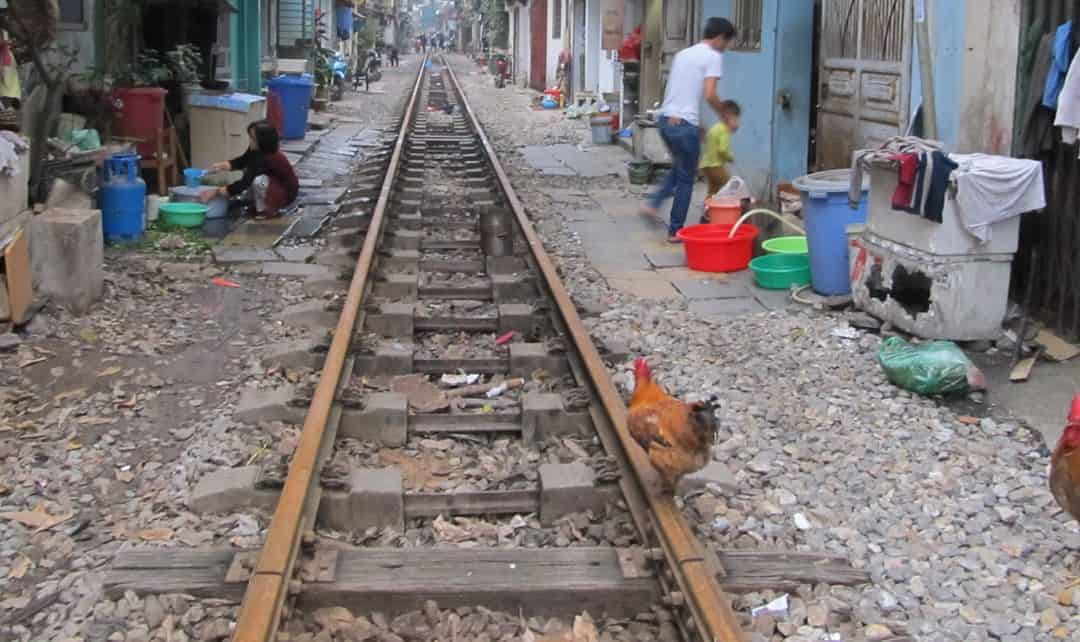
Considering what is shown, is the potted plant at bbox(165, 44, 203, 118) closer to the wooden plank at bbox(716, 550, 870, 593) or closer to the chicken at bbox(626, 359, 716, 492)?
the chicken at bbox(626, 359, 716, 492)

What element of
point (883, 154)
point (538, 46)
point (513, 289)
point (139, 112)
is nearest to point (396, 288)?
point (513, 289)

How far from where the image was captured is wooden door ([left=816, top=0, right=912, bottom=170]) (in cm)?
869

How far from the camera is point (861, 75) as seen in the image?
9477mm

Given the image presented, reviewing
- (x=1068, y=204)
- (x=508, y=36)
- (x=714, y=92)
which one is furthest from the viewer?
(x=508, y=36)

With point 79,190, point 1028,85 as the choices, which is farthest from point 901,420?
point 79,190

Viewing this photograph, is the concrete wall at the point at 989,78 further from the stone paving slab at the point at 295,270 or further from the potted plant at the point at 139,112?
the potted plant at the point at 139,112

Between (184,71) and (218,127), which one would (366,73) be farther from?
(218,127)

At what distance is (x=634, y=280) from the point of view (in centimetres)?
838

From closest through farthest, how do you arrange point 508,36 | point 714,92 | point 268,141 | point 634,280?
point 634,280 → point 714,92 → point 268,141 → point 508,36

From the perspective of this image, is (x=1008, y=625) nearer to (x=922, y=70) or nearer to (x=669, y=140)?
(x=922, y=70)

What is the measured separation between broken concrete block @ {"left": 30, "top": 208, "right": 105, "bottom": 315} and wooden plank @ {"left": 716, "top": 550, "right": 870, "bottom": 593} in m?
4.72

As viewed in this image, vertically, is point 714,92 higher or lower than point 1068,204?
higher

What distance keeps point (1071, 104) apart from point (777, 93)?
541 cm

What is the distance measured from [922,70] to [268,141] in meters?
5.82
